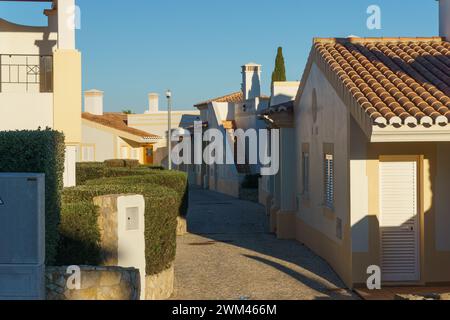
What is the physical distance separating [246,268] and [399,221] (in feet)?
12.0

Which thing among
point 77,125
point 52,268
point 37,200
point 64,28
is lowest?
point 52,268

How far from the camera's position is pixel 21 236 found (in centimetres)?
967

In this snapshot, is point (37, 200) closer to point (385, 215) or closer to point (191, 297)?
point (191, 297)

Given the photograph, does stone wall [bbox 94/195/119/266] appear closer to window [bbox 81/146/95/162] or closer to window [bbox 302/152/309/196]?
window [bbox 302/152/309/196]

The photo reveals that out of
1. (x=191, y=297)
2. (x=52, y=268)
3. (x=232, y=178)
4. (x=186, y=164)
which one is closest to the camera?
(x=52, y=268)

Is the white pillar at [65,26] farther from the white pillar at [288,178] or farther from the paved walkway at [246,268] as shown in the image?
the white pillar at [288,178]

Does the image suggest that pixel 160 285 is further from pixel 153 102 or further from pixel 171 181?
pixel 153 102

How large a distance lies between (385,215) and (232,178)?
27.1m

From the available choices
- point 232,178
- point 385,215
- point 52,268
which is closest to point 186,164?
point 232,178

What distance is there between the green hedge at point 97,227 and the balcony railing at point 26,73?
4.08 m

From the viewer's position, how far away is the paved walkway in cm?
1411

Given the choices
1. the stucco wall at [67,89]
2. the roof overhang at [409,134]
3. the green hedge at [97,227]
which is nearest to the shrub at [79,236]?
the green hedge at [97,227]

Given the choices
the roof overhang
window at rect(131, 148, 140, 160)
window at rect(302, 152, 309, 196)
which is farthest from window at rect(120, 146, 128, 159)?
the roof overhang

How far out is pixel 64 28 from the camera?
1764 cm
